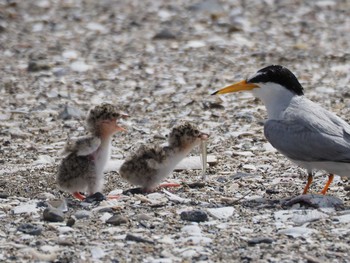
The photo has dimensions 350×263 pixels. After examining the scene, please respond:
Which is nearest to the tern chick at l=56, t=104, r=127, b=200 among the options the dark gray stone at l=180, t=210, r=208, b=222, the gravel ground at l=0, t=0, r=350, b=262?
the gravel ground at l=0, t=0, r=350, b=262

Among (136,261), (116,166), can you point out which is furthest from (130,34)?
(136,261)

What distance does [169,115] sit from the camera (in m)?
9.09

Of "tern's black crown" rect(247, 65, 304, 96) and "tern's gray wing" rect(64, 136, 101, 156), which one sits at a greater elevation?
"tern's black crown" rect(247, 65, 304, 96)

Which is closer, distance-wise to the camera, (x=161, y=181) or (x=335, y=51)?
(x=161, y=181)

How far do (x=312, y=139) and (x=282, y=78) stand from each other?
72 centimetres

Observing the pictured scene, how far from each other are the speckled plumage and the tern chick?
19 centimetres

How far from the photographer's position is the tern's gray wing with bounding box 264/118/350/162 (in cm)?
637

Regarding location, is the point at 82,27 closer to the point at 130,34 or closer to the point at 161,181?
the point at 130,34

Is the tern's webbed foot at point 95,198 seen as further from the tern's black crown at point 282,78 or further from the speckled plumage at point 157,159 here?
the tern's black crown at point 282,78

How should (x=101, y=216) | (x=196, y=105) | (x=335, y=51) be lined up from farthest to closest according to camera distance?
(x=335, y=51)
(x=196, y=105)
(x=101, y=216)

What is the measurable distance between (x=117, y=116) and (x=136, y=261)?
72.5 inches

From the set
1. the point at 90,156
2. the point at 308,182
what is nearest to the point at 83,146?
the point at 90,156

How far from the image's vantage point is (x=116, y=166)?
24.5ft

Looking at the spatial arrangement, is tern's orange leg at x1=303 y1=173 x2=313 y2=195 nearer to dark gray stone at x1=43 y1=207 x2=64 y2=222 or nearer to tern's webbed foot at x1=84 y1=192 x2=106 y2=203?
tern's webbed foot at x1=84 y1=192 x2=106 y2=203
